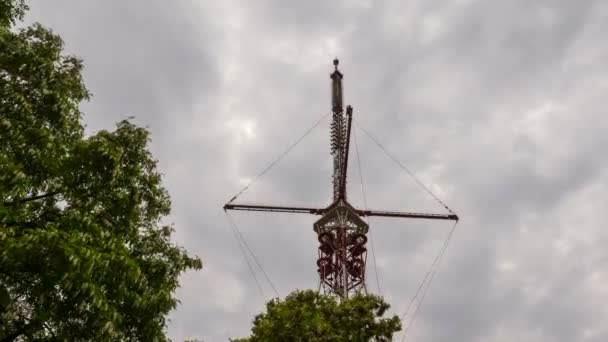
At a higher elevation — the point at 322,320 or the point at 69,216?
the point at 322,320

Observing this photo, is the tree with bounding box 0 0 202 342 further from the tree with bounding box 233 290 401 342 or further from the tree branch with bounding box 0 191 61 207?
the tree with bounding box 233 290 401 342

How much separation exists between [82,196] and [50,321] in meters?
2.90

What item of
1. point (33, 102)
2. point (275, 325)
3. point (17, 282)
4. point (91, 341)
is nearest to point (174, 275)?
point (91, 341)

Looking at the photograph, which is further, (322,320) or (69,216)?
(322,320)

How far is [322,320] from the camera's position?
28.0m

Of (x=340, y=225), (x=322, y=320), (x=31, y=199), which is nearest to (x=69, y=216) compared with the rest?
(x=31, y=199)

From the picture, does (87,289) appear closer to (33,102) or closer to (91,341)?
(91,341)

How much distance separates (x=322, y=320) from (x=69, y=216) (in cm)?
1734

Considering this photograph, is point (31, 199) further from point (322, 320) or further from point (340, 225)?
point (340, 225)

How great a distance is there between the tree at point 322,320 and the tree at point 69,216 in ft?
41.9

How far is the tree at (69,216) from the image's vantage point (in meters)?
11.8

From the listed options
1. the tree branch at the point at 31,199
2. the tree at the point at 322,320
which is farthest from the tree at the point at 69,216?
the tree at the point at 322,320

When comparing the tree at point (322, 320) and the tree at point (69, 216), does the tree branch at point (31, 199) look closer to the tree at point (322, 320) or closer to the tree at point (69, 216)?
the tree at point (69, 216)

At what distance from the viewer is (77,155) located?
13586mm
